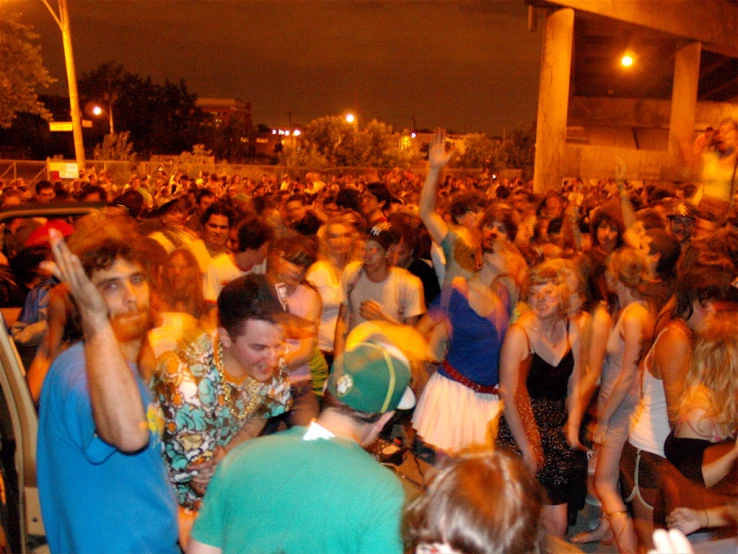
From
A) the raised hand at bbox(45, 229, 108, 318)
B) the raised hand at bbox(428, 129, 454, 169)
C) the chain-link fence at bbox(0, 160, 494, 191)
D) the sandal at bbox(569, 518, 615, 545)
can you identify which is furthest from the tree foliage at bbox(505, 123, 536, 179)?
the raised hand at bbox(45, 229, 108, 318)

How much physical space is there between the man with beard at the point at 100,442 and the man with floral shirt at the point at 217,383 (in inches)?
12.0

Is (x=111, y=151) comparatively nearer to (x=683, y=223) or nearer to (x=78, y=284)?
(x=683, y=223)

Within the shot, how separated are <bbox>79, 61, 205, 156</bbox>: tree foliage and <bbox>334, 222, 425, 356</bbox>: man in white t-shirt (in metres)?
65.0

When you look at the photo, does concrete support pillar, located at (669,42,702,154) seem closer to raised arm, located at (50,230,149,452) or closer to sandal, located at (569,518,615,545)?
sandal, located at (569,518,615,545)

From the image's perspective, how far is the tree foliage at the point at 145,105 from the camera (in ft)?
220

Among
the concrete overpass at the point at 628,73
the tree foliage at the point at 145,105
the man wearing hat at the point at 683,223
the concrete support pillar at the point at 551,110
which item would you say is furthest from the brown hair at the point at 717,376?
the tree foliage at the point at 145,105

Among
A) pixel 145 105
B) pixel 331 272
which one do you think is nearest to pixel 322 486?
pixel 331 272

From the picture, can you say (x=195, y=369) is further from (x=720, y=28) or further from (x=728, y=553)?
(x=720, y=28)

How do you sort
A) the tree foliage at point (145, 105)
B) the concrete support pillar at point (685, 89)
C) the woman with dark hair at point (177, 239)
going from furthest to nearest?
the tree foliage at point (145, 105)
the concrete support pillar at point (685, 89)
the woman with dark hair at point (177, 239)

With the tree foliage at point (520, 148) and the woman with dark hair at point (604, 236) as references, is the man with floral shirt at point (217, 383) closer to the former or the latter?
the woman with dark hair at point (604, 236)

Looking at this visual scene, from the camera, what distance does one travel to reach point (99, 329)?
6.97 ft

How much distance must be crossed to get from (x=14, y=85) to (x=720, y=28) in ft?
92.8

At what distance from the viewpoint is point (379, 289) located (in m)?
5.50

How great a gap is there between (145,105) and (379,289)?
2658 inches
